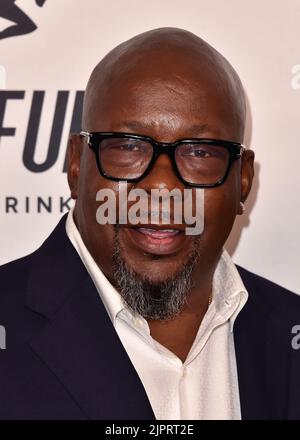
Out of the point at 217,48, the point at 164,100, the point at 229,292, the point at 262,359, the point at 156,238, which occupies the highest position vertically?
the point at 217,48

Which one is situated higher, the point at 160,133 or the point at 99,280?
the point at 160,133

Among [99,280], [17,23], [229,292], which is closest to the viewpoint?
[99,280]

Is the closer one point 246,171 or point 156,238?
point 156,238

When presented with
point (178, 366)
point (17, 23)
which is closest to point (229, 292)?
point (178, 366)

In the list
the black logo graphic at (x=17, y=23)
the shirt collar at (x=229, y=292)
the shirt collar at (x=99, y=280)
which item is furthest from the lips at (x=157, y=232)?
the black logo graphic at (x=17, y=23)

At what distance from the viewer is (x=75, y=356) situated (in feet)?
4.16

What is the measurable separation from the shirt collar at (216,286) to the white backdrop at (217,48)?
0.37m

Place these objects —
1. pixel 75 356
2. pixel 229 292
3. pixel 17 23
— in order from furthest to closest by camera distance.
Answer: pixel 17 23 < pixel 229 292 < pixel 75 356

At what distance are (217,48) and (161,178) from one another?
2.19ft

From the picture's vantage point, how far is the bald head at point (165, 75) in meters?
1.32

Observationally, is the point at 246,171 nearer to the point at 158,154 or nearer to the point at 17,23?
the point at 158,154

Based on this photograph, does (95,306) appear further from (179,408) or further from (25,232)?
(25,232)

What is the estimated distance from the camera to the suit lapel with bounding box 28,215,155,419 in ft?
4.07
